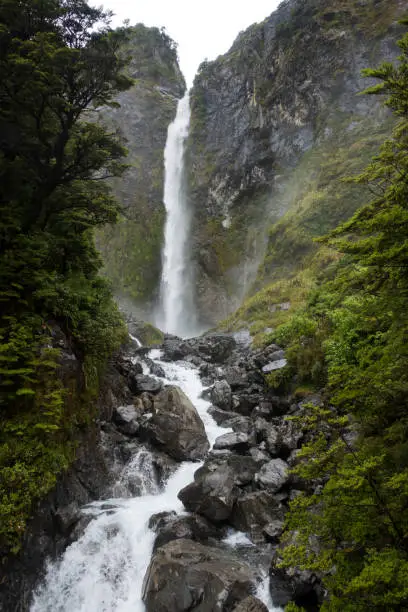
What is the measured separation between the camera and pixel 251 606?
5.54 metres

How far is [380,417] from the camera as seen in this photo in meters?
4.60

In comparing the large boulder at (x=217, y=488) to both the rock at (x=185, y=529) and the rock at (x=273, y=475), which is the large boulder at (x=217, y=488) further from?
the rock at (x=273, y=475)

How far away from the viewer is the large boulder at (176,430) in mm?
10164

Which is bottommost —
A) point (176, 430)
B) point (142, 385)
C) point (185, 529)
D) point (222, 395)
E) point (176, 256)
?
point (176, 256)

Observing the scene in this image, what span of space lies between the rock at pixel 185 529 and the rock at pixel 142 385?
5.23 m

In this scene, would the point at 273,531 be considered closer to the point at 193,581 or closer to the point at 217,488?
the point at 217,488

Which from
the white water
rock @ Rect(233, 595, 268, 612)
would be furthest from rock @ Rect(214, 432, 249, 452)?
rock @ Rect(233, 595, 268, 612)

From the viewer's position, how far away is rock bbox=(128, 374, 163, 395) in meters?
12.4

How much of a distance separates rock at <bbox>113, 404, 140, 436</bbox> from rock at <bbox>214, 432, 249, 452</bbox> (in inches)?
93.7

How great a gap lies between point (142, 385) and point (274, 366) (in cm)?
478

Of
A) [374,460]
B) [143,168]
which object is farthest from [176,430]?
[143,168]

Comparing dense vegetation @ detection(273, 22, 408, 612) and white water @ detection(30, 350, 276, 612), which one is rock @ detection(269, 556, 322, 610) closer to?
white water @ detection(30, 350, 276, 612)

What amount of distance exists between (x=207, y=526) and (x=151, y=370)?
9.34 metres

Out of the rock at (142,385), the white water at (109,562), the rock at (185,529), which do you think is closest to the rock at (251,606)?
the white water at (109,562)
